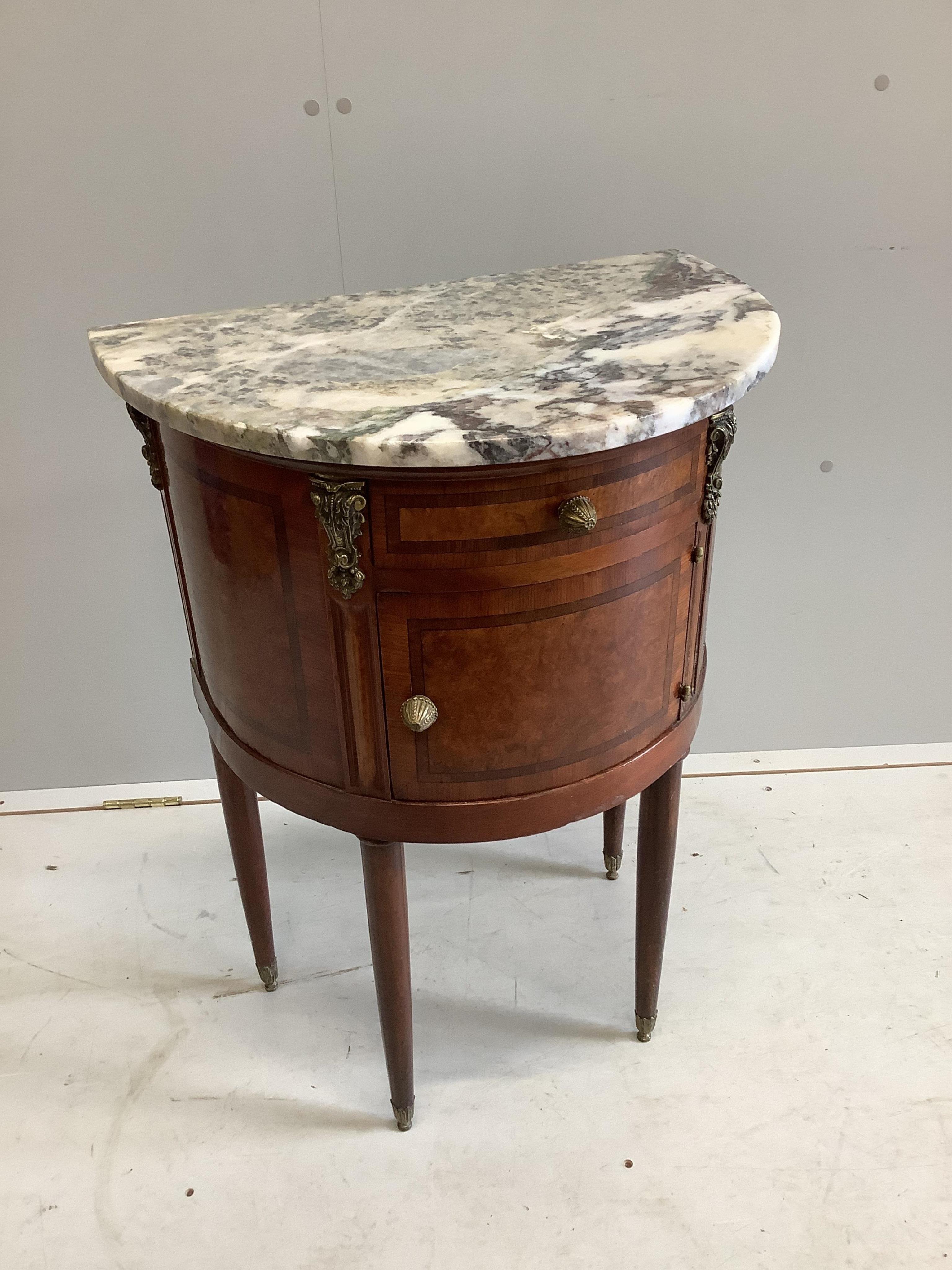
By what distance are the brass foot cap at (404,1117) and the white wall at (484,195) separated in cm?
95

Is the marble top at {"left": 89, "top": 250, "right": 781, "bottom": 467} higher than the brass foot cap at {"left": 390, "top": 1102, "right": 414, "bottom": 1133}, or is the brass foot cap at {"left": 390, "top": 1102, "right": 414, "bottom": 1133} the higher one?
the marble top at {"left": 89, "top": 250, "right": 781, "bottom": 467}

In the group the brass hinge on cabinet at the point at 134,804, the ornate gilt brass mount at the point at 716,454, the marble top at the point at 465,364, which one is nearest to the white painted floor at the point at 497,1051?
the brass hinge on cabinet at the point at 134,804

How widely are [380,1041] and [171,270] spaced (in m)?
1.19

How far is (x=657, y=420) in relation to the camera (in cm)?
95

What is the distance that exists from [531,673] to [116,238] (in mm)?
1005

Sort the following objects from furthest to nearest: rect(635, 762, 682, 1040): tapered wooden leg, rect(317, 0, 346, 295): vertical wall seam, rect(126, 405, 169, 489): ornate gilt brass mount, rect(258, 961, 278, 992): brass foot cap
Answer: rect(258, 961, 278, 992): brass foot cap < rect(317, 0, 346, 295): vertical wall seam < rect(635, 762, 682, 1040): tapered wooden leg < rect(126, 405, 169, 489): ornate gilt brass mount

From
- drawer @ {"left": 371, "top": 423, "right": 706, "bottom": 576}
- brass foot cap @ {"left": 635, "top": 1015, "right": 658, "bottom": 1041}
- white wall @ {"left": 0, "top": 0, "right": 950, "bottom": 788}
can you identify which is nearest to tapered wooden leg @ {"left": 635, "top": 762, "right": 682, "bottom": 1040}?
brass foot cap @ {"left": 635, "top": 1015, "right": 658, "bottom": 1041}

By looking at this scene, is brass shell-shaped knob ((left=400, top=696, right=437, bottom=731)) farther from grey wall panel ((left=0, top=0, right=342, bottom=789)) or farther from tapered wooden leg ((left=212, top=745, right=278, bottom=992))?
grey wall panel ((left=0, top=0, right=342, bottom=789))

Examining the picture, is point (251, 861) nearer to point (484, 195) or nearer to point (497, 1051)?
point (497, 1051)

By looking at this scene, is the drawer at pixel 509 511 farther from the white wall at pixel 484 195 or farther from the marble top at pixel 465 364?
the white wall at pixel 484 195

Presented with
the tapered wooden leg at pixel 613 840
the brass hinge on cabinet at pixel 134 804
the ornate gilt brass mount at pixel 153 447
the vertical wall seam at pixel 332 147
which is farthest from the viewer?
the brass hinge on cabinet at pixel 134 804

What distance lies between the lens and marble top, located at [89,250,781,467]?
931 millimetres

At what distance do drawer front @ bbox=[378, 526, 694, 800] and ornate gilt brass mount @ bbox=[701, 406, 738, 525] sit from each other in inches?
1.6

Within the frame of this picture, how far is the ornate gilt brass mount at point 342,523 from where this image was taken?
97 centimetres
